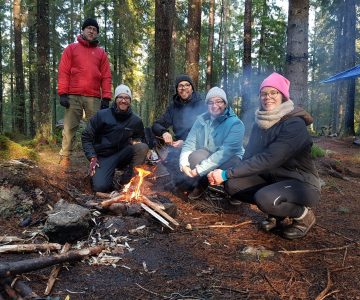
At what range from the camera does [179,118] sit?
634cm

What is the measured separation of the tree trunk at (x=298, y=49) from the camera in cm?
605

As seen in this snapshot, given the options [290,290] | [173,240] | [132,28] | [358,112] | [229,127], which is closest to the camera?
[290,290]

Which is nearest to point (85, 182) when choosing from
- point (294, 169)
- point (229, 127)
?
point (229, 127)

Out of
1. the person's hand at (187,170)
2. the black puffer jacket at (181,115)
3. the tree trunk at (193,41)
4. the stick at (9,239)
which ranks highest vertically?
the tree trunk at (193,41)

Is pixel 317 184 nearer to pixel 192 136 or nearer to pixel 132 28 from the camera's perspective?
pixel 192 136

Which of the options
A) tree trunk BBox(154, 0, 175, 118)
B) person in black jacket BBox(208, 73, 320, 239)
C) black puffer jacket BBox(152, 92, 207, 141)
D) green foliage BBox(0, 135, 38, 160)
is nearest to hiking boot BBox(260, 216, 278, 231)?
person in black jacket BBox(208, 73, 320, 239)

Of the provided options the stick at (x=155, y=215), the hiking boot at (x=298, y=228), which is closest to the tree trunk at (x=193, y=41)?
the stick at (x=155, y=215)

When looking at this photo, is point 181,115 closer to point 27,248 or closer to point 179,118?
point 179,118

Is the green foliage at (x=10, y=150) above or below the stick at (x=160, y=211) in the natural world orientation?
above

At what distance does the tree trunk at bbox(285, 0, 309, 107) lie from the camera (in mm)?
6055

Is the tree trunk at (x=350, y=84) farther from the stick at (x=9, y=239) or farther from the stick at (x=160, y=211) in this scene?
the stick at (x=9, y=239)

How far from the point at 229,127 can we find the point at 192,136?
69 cm

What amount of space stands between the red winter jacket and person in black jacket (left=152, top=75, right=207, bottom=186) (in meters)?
1.57

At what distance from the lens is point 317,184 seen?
4020 mm
